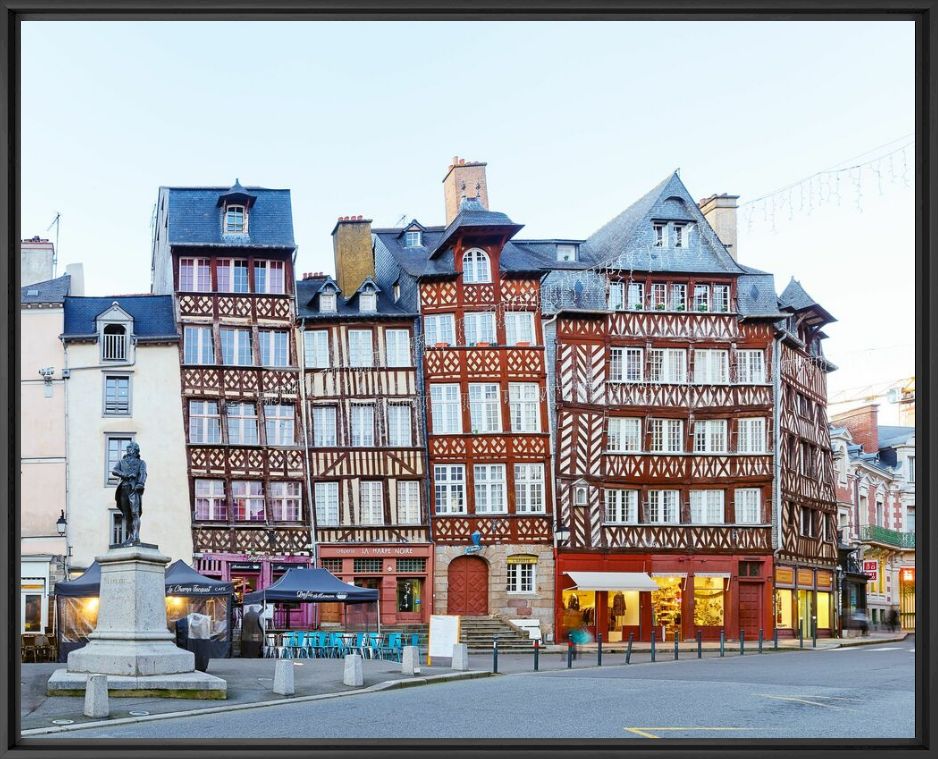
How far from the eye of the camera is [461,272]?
75.4 ft

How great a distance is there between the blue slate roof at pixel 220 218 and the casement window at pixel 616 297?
519 centimetres

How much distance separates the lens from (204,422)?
21703mm

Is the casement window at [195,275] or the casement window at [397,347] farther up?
the casement window at [195,275]

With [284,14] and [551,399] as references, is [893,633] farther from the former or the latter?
[284,14]

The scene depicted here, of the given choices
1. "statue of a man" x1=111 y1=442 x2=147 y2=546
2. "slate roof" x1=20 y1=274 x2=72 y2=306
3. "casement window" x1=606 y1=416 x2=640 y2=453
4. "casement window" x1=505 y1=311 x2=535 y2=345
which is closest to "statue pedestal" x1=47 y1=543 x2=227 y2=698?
"statue of a man" x1=111 y1=442 x2=147 y2=546

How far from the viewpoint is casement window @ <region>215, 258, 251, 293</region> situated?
22.2 metres

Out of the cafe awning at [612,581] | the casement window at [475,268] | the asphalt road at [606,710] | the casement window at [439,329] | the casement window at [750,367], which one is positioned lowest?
the asphalt road at [606,710]

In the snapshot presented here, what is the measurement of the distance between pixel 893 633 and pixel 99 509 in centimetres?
1179

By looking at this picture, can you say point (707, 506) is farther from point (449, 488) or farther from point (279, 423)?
point (279, 423)

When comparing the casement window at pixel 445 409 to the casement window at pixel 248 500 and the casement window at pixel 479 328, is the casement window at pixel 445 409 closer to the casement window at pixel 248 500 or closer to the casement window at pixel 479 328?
the casement window at pixel 479 328

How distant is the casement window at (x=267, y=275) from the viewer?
22.2m

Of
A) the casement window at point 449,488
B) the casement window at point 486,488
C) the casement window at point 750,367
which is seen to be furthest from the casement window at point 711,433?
the casement window at point 449,488

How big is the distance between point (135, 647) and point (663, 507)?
12.1 meters

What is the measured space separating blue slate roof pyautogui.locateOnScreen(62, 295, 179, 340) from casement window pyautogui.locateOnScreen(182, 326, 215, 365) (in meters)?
0.19
